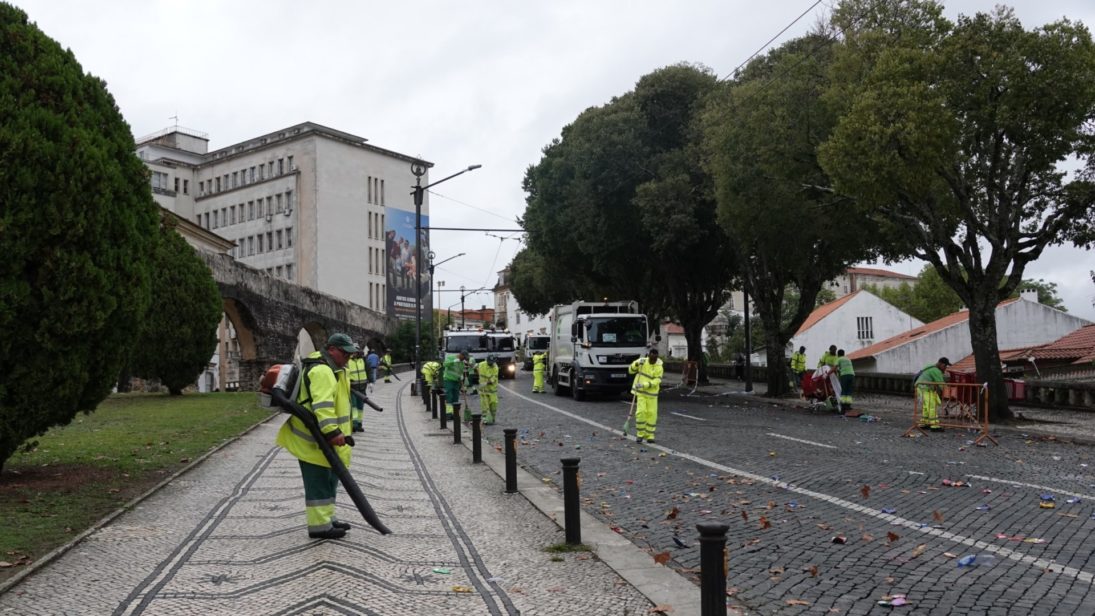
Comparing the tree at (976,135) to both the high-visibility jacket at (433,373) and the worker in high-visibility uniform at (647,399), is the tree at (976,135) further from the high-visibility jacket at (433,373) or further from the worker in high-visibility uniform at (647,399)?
the high-visibility jacket at (433,373)

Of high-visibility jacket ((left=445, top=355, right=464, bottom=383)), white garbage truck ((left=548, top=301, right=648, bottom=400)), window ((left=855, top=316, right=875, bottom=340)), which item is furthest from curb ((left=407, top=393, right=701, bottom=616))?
window ((left=855, top=316, right=875, bottom=340))

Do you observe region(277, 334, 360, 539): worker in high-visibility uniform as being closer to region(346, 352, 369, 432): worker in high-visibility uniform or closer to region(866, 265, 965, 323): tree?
region(346, 352, 369, 432): worker in high-visibility uniform

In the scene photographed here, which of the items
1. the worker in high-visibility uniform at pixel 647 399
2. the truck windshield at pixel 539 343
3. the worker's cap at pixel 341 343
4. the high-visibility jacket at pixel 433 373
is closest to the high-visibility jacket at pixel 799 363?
the high-visibility jacket at pixel 433 373

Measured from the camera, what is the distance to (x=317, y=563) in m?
6.65

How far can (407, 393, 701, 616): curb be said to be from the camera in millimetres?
5734

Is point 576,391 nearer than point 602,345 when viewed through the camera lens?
No

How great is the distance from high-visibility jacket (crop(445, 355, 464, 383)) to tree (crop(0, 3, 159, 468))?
454 inches

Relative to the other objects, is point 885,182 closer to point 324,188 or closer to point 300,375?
point 300,375

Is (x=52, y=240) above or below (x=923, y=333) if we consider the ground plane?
above

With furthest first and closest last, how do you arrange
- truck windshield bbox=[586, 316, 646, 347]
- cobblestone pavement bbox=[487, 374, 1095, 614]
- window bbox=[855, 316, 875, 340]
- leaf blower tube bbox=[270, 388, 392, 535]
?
window bbox=[855, 316, 875, 340]
truck windshield bbox=[586, 316, 646, 347]
leaf blower tube bbox=[270, 388, 392, 535]
cobblestone pavement bbox=[487, 374, 1095, 614]

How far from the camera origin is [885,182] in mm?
18203

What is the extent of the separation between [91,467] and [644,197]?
2103cm

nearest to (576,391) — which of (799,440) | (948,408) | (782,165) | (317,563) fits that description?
(782,165)

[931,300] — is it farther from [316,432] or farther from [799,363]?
[316,432]
